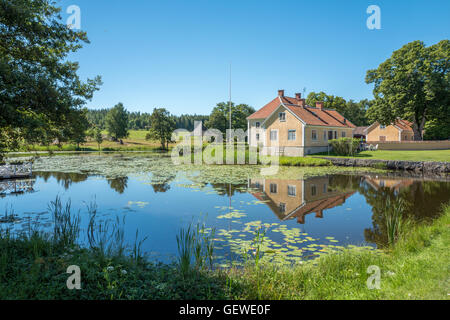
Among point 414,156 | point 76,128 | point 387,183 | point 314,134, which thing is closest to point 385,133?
point 314,134

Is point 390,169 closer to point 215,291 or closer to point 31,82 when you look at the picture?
point 215,291

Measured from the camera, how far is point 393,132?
47.4 meters

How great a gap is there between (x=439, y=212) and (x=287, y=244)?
645cm

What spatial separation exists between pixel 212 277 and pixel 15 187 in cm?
1485

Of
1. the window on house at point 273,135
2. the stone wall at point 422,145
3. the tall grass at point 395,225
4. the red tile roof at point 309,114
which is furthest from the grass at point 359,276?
the stone wall at point 422,145

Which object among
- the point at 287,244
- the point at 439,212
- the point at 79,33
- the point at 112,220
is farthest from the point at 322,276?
the point at 79,33

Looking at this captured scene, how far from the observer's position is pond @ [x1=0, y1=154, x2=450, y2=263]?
695cm

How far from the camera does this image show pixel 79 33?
926cm

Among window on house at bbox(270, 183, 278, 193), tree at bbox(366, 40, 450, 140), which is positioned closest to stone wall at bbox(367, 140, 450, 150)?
tree at bbox(366, 40, 450, 140)

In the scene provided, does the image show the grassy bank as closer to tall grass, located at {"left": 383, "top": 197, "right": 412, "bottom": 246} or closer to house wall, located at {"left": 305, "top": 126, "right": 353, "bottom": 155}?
tall grass, located at {"left": 383, "top": 197, "right": 412, "bottom": 246}

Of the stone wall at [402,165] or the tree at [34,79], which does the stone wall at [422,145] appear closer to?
the stone wall at [402,165]

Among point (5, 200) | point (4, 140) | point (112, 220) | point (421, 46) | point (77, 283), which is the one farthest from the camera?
point (421, 46)

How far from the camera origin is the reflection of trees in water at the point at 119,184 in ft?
47.1

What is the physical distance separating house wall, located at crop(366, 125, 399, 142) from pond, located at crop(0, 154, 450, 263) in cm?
3615
